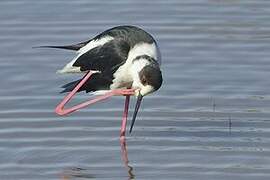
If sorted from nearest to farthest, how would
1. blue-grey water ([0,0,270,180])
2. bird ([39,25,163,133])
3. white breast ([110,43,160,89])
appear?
1. blue-grey water ([0,0,270,180])
2. bird ([39,25,163,133])
3. white breast ([110,43,160,89])

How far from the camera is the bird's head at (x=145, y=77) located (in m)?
8.62

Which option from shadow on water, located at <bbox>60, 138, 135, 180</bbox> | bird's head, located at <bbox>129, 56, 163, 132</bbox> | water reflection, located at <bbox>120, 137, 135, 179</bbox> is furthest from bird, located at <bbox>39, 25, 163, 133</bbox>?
shadow on water, located at <bbox>60, 138, 135, 180</bbox>

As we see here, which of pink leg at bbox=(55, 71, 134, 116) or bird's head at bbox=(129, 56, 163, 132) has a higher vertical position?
bird's head at bbox=(129, 56, 163, 132)

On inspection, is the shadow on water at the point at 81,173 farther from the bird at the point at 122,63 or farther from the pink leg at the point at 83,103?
the pink leg at the point at 83,103

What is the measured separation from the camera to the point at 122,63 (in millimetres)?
8906

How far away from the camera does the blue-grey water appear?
319 inches

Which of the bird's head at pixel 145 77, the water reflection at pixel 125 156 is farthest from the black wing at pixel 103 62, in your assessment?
the water reflection at pixel 125 156

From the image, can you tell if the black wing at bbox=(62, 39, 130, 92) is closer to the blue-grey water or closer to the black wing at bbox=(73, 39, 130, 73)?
the black wing at bbox=(73, 39, 130, 73)

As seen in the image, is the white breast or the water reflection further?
the white breast

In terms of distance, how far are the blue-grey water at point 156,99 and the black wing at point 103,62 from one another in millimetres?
165

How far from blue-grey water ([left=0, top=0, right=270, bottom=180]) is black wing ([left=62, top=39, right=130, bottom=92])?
16 centimetres

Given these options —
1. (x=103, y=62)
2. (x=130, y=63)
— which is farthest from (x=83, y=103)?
(x=130, y=63)

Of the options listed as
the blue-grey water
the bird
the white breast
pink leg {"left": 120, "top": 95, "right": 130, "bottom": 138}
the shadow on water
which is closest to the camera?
the shadow on water

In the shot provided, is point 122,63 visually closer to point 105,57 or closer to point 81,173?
point 105,57
